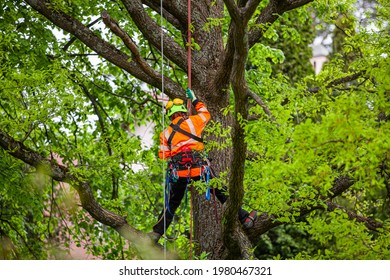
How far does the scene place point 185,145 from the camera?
353 inches

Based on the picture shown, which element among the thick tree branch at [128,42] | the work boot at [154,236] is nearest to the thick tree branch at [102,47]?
the thick tree branch at [128,42]

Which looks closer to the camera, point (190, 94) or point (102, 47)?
point (190, 94)

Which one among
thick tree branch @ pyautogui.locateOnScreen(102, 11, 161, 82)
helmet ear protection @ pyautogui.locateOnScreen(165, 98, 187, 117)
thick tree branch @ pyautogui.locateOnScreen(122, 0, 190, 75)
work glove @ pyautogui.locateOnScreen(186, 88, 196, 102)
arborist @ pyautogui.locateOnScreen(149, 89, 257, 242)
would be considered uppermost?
thick tree branch @ pyautogui.locateOnScreen(122, 0, 190, 75)

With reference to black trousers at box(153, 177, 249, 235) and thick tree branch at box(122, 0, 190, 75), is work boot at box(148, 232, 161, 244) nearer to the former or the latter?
black trousers at box(153, 177, 249, 235)

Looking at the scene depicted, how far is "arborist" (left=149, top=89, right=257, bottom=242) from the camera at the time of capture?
8875 mm

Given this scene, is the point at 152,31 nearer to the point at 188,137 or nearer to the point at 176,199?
the point at 188,137

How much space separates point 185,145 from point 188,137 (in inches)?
3.5

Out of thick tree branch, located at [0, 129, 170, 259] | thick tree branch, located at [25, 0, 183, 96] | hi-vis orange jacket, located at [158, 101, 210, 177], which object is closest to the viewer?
hi-vis orange jacket, located at [158, 101, 210, 177]

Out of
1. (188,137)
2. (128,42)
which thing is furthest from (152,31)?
(188,137)

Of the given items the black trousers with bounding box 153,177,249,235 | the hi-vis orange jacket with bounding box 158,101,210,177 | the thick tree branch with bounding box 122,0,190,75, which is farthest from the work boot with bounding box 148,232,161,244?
the thick tree branch with bounding box 122,0,190,75

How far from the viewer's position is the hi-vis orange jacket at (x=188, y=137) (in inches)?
348

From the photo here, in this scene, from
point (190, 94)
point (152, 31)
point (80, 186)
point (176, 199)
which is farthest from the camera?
point (152, 31)

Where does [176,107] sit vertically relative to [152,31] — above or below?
below

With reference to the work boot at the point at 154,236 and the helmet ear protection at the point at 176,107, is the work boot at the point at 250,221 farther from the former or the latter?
the helmet ear protection at the point at 176,107
